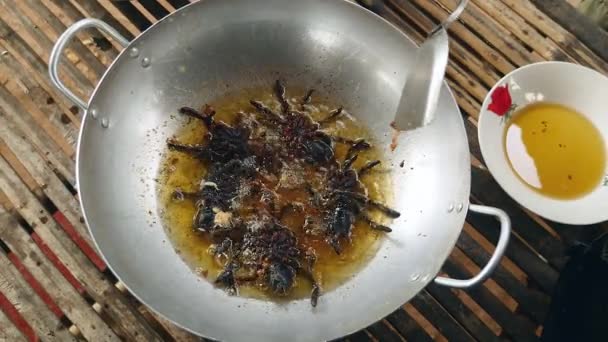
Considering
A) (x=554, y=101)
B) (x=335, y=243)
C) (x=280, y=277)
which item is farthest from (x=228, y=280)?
(x=554, y=101)

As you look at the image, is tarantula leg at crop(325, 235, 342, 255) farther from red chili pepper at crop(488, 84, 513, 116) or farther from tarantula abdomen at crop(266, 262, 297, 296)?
red chili pepper at crop(488, 84, 513, 116)

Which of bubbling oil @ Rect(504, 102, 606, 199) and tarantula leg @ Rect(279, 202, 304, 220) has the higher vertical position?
bubbling oil @ Rect(504, 102, 606, 199)

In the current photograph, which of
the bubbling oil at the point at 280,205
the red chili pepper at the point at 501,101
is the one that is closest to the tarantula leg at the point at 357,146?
the bubbling oil at the point at 280,205

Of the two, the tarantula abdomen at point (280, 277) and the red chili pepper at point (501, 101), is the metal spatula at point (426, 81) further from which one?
the tarantula abdomen at point (280, 277)

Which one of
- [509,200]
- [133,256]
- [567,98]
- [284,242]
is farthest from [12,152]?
[567,98]

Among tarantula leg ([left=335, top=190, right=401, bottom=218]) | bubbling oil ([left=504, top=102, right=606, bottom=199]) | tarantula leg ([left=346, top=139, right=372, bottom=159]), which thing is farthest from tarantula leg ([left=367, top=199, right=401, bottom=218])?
bubbling oil ([left=504, top=102, right=606, bottom=199])
